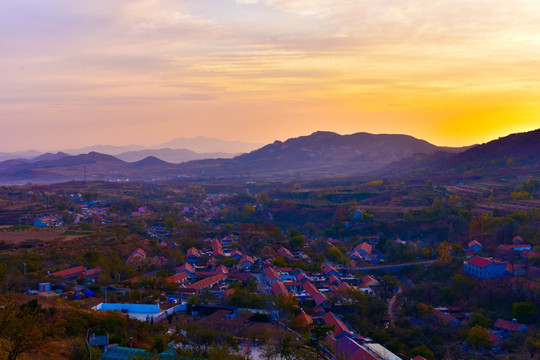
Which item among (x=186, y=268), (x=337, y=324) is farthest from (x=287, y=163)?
(x=337, y=324)

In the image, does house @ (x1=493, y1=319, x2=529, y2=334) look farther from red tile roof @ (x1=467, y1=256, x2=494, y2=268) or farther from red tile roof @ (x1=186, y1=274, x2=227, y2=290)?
red tile roof @ (x1=186, y1=274, x2=227, y2=290)

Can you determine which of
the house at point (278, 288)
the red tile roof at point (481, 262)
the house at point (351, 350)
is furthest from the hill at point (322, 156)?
the house at point (351, 350)

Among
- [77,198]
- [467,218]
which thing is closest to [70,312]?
[467,218]

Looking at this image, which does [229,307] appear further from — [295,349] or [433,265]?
[433,265]

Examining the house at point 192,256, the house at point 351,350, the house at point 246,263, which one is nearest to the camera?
the house at point 351,350

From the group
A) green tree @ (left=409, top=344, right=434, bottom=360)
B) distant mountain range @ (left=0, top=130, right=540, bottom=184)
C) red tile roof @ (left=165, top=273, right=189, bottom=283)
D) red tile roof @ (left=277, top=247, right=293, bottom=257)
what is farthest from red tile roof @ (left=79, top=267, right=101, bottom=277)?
distant mountain range @ (left=0, top=130, right=540, bottom=184)

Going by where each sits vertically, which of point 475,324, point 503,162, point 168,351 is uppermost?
point 503,162

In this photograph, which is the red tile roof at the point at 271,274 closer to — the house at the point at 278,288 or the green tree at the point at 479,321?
the house at the point at 278,288

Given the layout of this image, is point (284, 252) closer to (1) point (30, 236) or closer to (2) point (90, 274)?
(2) point (90, 274)
